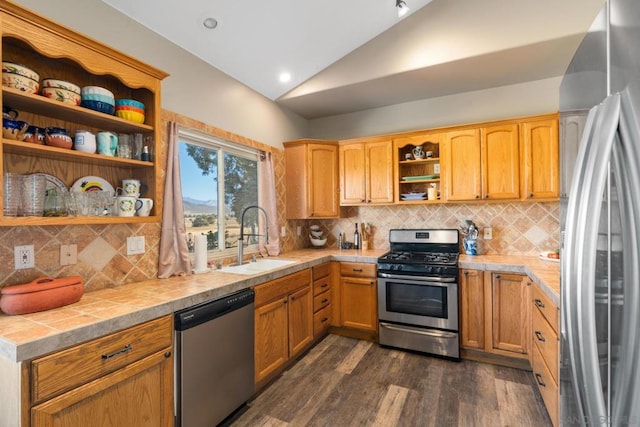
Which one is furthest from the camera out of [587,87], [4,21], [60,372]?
[4,21]

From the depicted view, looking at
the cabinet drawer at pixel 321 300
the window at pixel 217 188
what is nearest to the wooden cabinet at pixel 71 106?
the window at pixel 217 188

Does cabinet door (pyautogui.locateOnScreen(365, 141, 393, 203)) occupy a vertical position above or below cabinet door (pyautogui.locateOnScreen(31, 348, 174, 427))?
above

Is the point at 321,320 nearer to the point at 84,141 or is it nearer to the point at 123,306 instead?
the point at 123,306

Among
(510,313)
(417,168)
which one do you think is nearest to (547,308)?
(510,313)

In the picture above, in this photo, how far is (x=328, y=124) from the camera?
4219 mm

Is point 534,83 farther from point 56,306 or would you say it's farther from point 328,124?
point 56,306

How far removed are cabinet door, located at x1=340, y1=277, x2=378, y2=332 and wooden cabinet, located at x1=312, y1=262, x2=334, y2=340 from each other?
0.15 m

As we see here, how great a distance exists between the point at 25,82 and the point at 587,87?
87.0 inches

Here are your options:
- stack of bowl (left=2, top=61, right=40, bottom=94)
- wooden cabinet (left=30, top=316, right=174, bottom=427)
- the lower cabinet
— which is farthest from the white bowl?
stack of bowl (left=2, top=61, right=40, bottom=94)

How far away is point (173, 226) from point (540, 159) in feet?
10.7

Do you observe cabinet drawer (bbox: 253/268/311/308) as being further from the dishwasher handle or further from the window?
the window

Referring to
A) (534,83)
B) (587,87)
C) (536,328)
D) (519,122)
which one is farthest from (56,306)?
(534,83)

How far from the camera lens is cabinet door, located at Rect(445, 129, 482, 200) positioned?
3072 mm

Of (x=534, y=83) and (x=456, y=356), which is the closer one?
(x=456, y=356)
